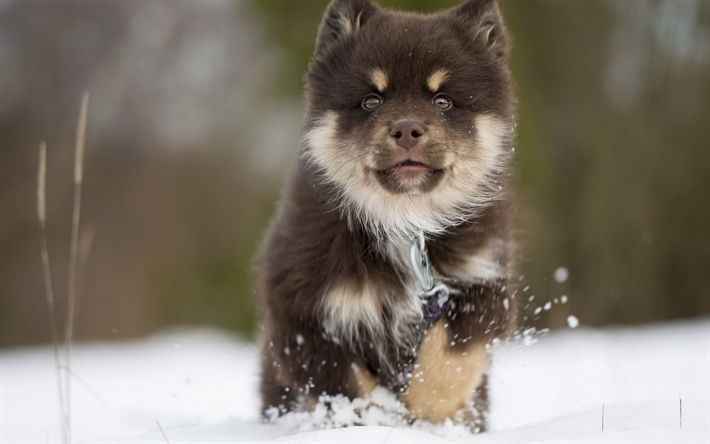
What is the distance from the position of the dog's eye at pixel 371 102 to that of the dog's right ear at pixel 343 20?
1.40 feet

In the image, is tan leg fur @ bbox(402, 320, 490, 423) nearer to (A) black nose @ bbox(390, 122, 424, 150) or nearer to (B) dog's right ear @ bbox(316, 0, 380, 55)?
(A) black nose @ bbox(390, 122, 424, 150)

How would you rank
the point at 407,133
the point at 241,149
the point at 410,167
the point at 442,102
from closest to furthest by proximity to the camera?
the point at 407,133 < the point at 410,167 < the point at 442,102 < the point at 241,149

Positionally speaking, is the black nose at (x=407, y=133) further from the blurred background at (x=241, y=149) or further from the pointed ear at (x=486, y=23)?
the blurred background at (x=241, y=149)

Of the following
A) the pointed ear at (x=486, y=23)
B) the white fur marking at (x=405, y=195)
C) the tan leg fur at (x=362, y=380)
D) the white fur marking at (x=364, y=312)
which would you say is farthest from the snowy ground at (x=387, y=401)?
the pointed ear at (x=486, y=23)

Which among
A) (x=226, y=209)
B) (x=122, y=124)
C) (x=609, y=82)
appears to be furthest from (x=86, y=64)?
(x=609, y=82)

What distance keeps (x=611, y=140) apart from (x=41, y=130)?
8.34 m

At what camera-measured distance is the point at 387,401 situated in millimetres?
3201

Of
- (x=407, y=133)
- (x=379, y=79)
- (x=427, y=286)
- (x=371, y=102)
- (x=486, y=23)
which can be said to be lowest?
(x=427, y=286)

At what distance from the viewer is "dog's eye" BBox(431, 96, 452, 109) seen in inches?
121

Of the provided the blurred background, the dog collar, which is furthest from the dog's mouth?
the blurred background

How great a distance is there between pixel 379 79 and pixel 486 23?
75 cm

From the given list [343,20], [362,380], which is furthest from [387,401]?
[343,20]

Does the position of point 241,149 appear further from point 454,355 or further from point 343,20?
point 454,355

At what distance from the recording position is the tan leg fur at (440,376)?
318 centimetres
